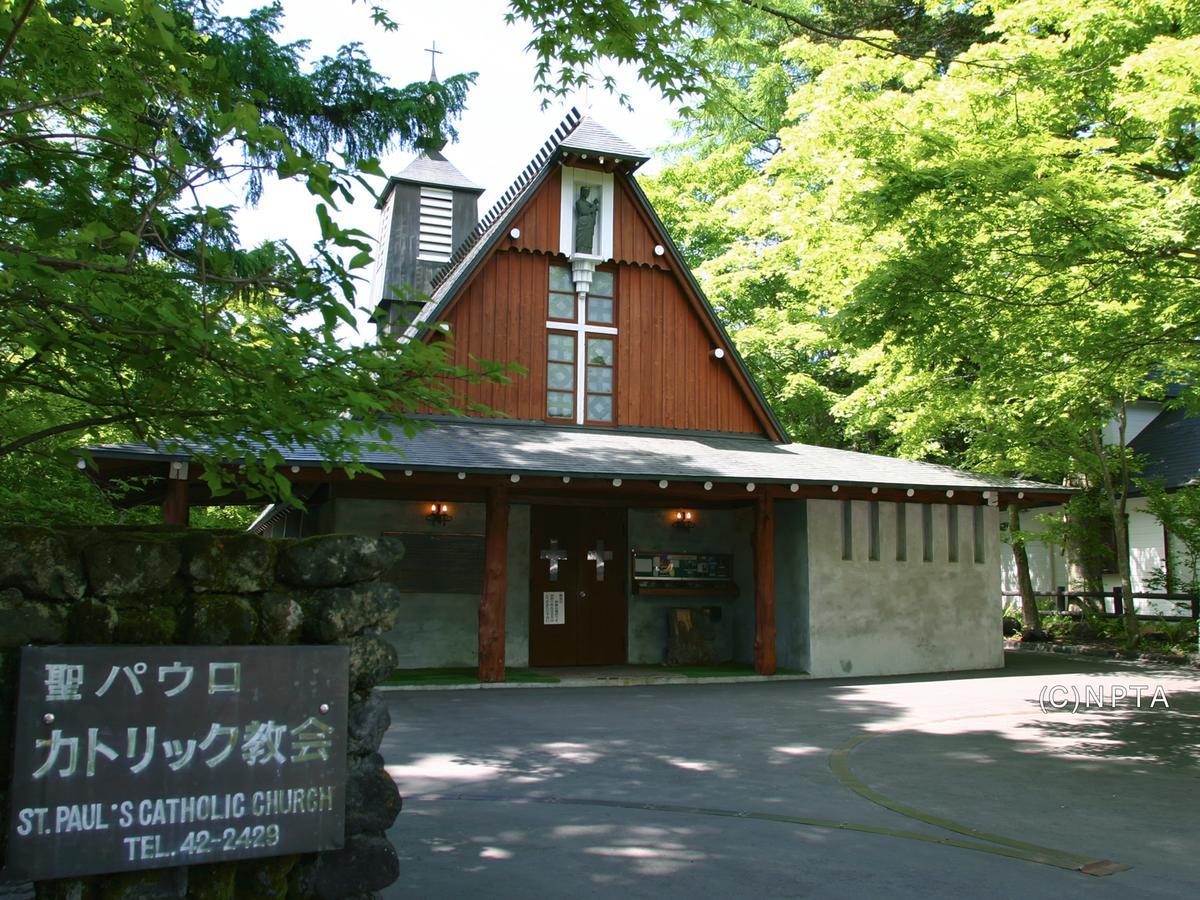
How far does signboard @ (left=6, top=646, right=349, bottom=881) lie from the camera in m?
3.61

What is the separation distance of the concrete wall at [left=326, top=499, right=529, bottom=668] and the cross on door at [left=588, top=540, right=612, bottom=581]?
3.49 ft

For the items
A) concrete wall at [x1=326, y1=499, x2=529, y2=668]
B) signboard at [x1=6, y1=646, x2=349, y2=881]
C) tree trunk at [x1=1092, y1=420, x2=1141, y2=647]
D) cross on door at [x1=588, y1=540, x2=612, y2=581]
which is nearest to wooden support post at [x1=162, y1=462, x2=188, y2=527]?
concrete wall at [x1=326, y1=499, x2=529, y2=668]

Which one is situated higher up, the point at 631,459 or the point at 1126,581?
the point at 631,459

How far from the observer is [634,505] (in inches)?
615

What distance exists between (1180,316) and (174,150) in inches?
349

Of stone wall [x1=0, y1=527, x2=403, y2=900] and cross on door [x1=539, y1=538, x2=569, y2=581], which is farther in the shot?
cross on door [x1=539, y1=538, x2=569, y2=581]

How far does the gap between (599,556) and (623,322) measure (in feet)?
12.8

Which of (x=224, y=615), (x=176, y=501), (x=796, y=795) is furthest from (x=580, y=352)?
(x=224, y=615)

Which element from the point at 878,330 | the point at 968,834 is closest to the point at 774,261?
the point at 878,330

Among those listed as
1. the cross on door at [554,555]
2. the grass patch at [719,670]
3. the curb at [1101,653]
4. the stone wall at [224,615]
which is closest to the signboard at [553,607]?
the cross on door at [554,555]

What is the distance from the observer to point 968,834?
232 inches

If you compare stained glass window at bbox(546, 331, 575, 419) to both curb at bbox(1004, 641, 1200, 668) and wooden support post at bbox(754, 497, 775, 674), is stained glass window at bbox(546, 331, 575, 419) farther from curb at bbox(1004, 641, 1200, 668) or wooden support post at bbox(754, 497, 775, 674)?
curb at bbox(1004, 641, 1200, 668)

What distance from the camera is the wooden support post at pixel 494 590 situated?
43.2 feet

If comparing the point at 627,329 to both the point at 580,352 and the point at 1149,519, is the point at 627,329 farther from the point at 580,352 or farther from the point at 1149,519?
the point at 1149,519
